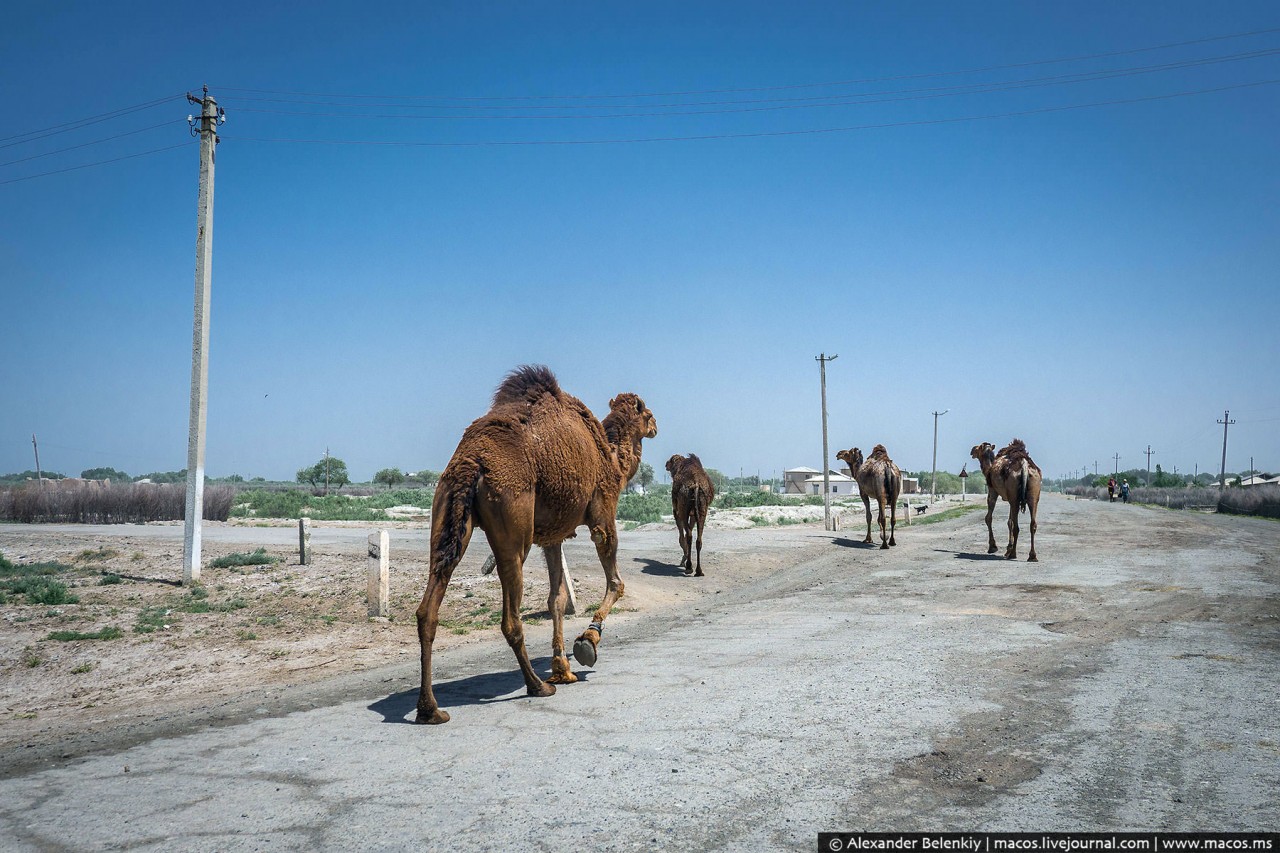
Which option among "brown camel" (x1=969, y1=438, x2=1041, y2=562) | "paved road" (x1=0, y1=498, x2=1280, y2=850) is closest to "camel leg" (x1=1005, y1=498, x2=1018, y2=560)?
"brown camel" (x1=969, y1=438, x2=1041, y2=562)

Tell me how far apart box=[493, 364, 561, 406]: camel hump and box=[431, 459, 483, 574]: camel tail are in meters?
1.16

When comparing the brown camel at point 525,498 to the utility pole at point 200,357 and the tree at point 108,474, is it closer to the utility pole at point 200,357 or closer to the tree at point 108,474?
the utility pole at point 200,357

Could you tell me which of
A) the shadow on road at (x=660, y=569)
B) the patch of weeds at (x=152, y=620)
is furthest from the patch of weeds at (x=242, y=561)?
the shadow on road at (x=660, y=569)

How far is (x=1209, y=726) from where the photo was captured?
5605mm

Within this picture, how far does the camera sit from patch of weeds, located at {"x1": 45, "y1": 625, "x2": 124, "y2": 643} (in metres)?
10.0

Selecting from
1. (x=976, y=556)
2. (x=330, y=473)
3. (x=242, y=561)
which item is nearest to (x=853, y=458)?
(x=976, y=556)

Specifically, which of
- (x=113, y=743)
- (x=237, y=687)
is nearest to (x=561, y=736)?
(x=113, y=743)

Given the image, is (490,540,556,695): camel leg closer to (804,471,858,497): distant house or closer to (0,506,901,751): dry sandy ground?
(0,506,901,751): dry sandy ground

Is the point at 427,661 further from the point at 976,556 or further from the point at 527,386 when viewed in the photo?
the point at 976,556

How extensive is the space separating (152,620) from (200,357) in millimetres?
5989

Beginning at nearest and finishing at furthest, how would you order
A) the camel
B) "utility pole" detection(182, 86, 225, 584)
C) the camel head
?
"utility pole" detection(182, 86, 225, 584) < the camel < the camel head

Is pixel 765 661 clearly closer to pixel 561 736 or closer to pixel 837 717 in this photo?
pixel 837 717

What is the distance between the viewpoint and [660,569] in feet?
58.8

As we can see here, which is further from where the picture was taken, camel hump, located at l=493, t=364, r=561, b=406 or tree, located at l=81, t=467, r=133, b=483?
tree, located at l=81, t=467, r=133, b=483
